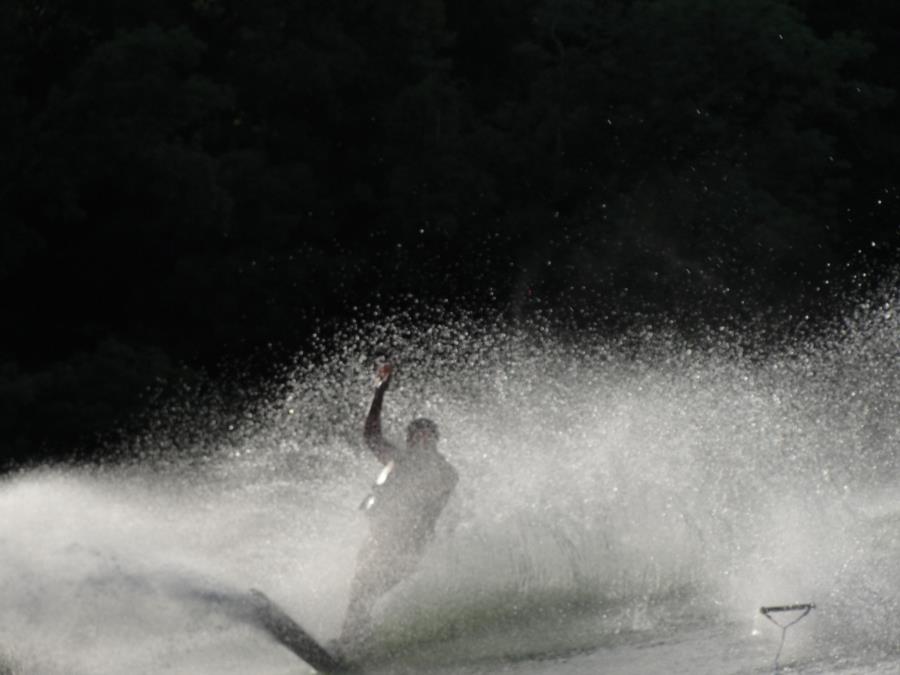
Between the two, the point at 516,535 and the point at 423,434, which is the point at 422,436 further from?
the point at 516,535

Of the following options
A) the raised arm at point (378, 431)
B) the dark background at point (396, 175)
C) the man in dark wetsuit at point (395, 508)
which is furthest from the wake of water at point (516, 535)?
the dark background at point (396, 175)

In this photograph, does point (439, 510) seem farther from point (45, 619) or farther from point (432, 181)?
point (432, 181)

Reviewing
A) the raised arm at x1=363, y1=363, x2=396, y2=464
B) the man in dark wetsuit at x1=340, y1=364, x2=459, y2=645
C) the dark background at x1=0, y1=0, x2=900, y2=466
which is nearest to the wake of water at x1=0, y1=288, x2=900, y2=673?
the man in dark wetsuit at x1=340, y1=364, x2=459, y2=645

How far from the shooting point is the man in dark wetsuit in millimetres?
11266

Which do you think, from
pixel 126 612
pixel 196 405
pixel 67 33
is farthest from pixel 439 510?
pixel 67 33

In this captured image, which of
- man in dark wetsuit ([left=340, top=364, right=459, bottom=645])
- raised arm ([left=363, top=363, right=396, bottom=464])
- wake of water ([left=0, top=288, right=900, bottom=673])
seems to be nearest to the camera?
wake of water ([left=0, top=288, right=900, bottom=673])

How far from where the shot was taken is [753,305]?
3431 cm

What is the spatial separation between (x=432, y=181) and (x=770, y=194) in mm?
6075

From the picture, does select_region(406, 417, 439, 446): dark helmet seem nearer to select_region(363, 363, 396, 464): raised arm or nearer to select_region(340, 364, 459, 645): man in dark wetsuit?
select_region(340, 364, 459, 645): man in dark wetsuit

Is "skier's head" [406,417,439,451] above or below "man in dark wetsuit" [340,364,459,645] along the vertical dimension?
above

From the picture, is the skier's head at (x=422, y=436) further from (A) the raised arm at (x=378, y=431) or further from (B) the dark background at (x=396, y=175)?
(B) the dark background at (x=396, y=175)

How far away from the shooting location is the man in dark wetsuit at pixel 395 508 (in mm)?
11266

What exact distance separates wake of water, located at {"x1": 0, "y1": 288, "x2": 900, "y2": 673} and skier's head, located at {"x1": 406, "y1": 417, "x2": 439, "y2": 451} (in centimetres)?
92

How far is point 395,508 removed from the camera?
37.4 feet
